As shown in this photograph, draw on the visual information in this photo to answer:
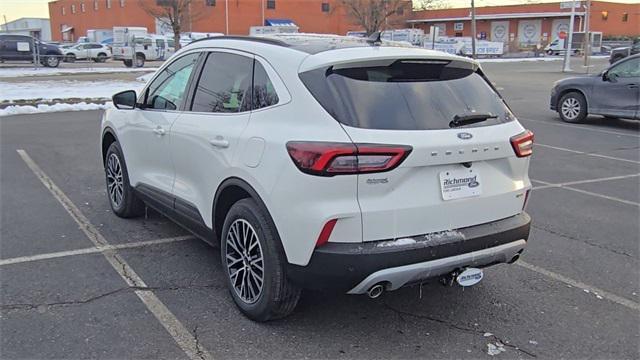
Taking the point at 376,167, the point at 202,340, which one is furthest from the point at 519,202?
the point at 202,340

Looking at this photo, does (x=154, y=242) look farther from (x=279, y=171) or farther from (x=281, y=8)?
(x=281, y=8)

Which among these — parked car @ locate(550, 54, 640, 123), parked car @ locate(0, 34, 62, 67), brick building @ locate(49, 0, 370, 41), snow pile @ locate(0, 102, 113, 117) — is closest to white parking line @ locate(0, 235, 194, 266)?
snow pile @ locate(0, 102, 113, 117)

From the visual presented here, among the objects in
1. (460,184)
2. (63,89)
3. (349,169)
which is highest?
(349,169)

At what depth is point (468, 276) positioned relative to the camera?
3473 mm

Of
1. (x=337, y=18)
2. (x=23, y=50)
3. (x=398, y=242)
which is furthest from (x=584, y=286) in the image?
(x=337, y=18)

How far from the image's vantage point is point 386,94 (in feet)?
10.9

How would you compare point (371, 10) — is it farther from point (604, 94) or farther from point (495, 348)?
point (495, 348)

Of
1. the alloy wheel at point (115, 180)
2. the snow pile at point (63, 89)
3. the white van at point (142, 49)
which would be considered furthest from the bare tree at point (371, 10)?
the alloy wheel at point (115, 180)

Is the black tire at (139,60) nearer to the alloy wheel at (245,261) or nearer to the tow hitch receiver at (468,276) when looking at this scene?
the alloy wheel at (245,261)

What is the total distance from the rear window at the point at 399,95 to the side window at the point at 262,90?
273 mm

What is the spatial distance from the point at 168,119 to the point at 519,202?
273 centimetres

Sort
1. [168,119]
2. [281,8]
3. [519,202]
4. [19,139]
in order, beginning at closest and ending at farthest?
[519,202] → [168,119] → [19,139] → [281,8]

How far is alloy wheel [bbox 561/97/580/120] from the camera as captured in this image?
13234mm

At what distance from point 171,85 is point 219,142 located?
52.2 inches
